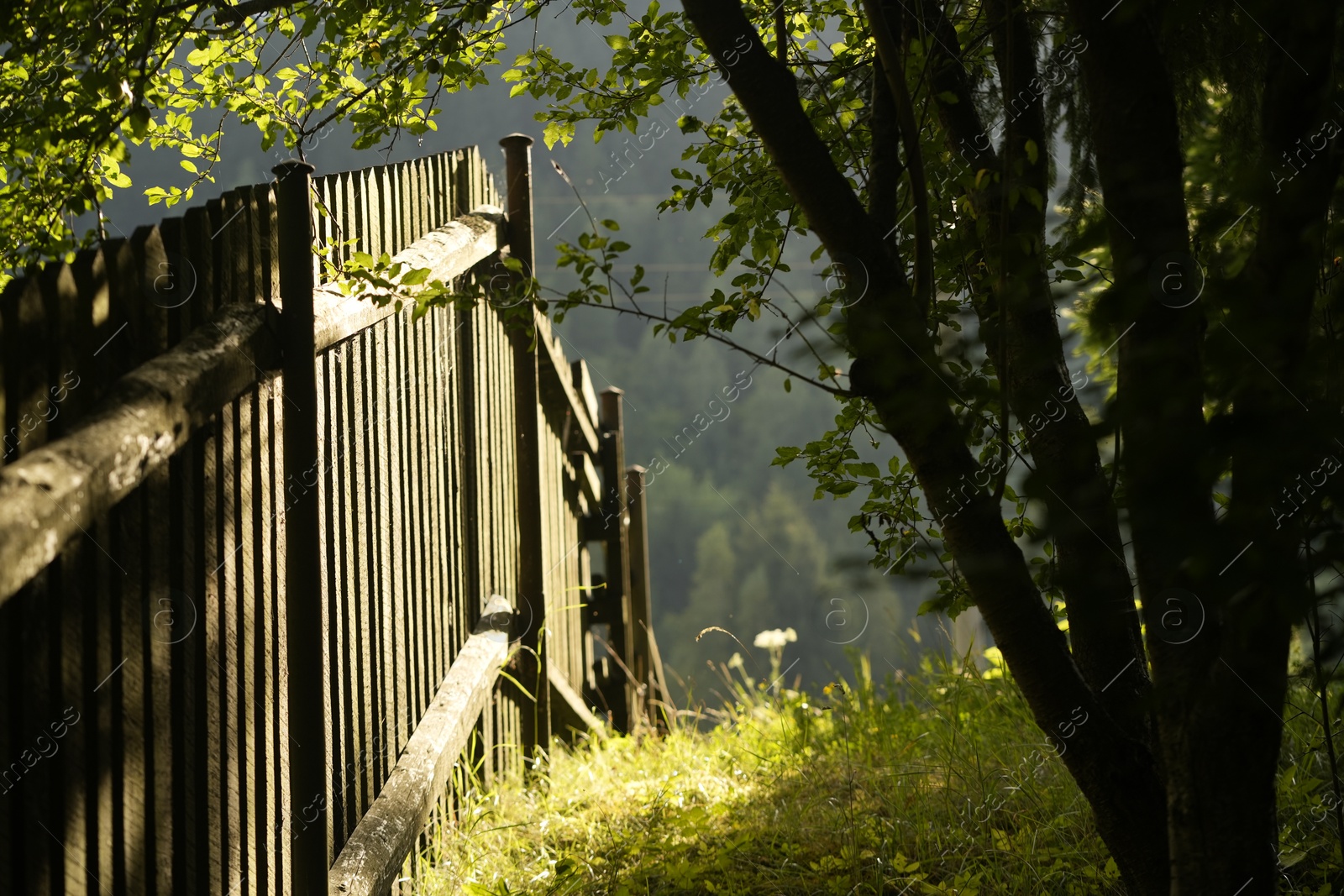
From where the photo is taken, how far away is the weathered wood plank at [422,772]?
2.38 meters

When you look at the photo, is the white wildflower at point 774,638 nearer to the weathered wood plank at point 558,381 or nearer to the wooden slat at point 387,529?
the weathered wood plank at point 558,381

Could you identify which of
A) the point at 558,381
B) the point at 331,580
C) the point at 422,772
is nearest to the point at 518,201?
the point at 558,381

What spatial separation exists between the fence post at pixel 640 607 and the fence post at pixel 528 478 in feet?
6.13

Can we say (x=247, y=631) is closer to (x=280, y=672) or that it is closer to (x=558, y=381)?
(x=280, y=672)

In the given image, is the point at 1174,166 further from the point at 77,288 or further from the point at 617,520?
the point at 617,520

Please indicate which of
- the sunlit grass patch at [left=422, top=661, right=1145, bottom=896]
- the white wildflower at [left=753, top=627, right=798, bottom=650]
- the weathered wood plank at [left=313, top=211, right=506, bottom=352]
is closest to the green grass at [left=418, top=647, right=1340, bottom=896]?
the sunlit grass patch at [left=422, top=661, right=1145, bottom=896]

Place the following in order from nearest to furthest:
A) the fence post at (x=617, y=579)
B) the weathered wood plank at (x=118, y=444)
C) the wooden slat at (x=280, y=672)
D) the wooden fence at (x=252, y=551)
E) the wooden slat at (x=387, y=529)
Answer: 1. the weathered wood plank at (x=118, y=444)
2. the wooden fence at (x=252, y=551)
3. the wooden slat at (x=280, y=672)
4. the wooden slat at (x=387, y=529)
5. the fence post at (x=617, y=579)

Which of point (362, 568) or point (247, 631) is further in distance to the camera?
point (362, 568)

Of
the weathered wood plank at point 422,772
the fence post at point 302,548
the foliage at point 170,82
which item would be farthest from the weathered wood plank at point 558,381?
the fence post at point 302,548

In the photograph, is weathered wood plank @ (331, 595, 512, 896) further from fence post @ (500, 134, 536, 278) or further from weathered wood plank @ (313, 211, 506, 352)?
fence post @ (500, 134, 536, 278)

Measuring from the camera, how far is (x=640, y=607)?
6.59 m

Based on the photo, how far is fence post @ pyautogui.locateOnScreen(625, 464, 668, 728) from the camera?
6355 millimetres

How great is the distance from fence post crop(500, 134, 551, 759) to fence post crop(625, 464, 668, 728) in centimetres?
187

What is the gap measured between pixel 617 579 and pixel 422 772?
321 cm
